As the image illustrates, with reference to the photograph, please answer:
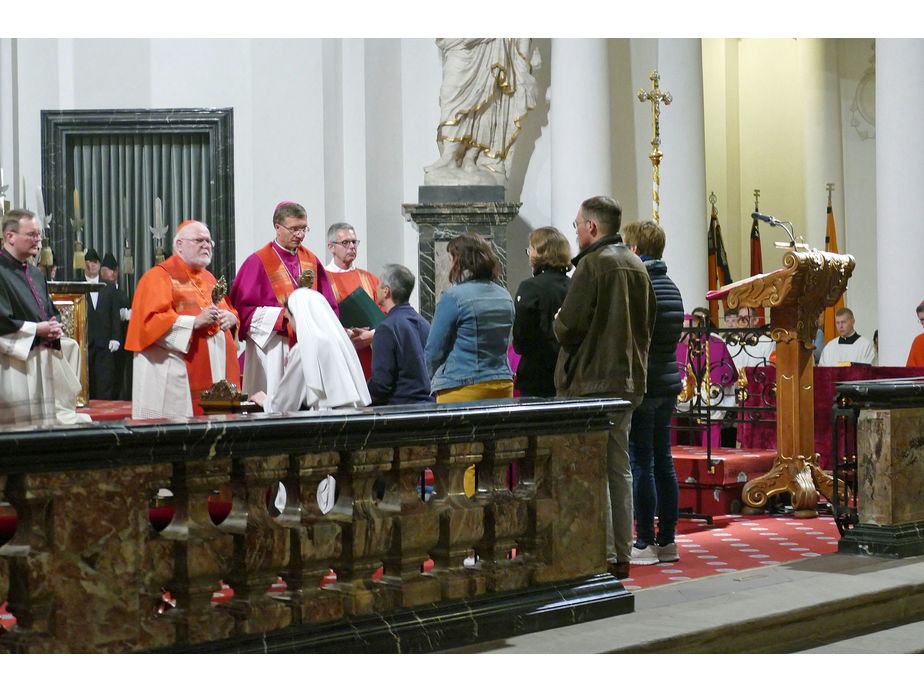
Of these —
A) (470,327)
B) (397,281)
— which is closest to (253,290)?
(397,281)

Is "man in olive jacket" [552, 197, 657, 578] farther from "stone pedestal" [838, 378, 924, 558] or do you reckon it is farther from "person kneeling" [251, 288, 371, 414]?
"stone pedestal" [838, 378, 924, 558]

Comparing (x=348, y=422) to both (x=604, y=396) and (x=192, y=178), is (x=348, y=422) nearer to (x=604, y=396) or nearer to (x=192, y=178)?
(x=604, y=396)

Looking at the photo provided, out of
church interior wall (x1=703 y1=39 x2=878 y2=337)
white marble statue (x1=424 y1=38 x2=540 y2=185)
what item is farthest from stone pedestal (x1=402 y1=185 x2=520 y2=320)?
church interior wall (x1=703 y1=39 x2=878 y2=337)

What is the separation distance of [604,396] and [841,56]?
1354 cm

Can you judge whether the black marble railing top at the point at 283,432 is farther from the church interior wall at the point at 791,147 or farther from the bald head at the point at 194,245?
the church interior wall at the point at 791,147

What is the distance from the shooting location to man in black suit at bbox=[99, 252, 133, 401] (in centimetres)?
1171

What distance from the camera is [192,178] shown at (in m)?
12.8

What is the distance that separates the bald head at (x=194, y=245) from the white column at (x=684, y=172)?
618cm

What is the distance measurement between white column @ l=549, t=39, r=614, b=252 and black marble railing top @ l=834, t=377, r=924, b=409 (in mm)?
5698

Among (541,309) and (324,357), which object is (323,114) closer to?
(324,357)

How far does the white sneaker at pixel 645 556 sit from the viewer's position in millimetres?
5840

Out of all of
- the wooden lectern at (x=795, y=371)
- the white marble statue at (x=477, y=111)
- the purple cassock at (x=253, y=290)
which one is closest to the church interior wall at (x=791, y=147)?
the white marble statue at (x=477, y=111)

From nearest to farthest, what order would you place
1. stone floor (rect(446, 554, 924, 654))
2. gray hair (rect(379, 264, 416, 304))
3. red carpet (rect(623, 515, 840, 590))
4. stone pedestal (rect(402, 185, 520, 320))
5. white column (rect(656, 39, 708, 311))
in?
1. stone floor (rect(446, 554, 924, 654))
2. red carpet (rect(623, 515, 840, 590))
3. gray hair (rect(379, 264, 416, 304))
4. stone pedestal (rect(402, 185, 520, 320))
5. white column (rect(656, 39, 708, 311))
